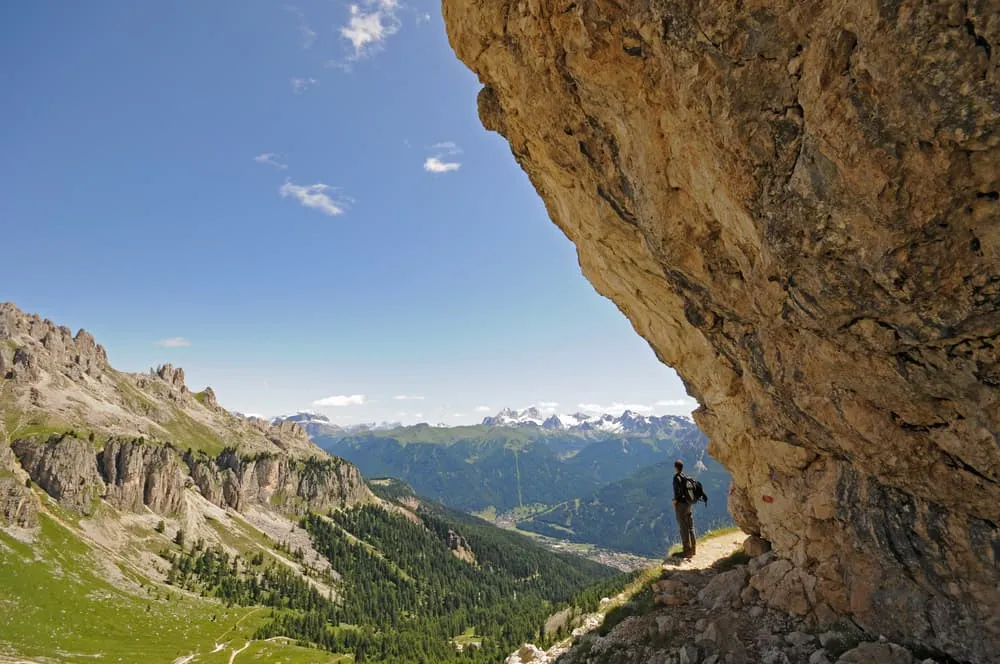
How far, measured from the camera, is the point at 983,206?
773cm

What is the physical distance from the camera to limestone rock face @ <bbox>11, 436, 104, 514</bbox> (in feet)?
579

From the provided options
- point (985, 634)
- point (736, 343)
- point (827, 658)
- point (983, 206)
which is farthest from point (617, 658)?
point (983, 206)

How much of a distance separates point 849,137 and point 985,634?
11.0 meters

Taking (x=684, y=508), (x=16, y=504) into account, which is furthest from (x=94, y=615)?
(x=684, y=508)

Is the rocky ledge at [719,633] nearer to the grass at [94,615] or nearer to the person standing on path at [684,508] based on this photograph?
the person standing on path at [684,508]

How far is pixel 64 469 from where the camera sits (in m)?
180

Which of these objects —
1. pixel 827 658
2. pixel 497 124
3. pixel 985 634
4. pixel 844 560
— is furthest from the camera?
pixel 497 124

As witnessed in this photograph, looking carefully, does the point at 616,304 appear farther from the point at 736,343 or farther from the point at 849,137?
the point at 849,137

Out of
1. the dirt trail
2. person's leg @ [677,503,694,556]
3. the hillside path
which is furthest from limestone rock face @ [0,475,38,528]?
person's leg @ [677,503,694,556]

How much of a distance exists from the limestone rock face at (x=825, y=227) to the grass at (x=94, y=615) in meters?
148

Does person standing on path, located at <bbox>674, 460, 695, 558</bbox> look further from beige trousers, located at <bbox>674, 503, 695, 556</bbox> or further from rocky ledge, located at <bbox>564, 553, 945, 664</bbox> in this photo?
rocky ledge, located at <bbox>564, 553, 945, 664</bbox>

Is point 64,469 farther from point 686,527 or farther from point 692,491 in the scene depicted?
point 692,491

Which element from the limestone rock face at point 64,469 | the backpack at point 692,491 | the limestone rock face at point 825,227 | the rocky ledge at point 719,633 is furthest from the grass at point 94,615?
the limestone rock face at point 825,227

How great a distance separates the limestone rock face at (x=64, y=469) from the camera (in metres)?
176
